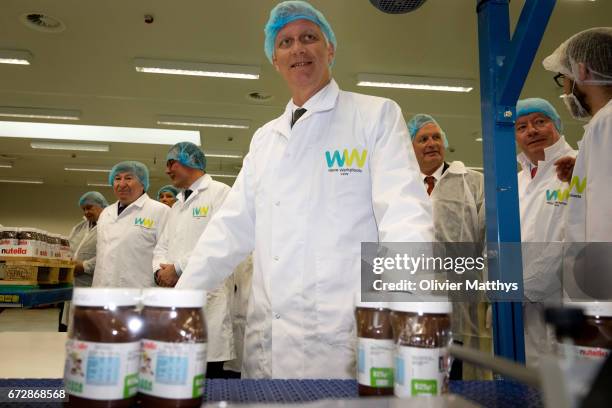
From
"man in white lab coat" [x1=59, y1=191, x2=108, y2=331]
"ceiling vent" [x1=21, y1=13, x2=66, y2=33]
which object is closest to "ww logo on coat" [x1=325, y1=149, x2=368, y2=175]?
"man in white lab coat" [x1=59, y1=191, x2=108, y2=331]

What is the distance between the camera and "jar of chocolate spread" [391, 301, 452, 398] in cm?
67

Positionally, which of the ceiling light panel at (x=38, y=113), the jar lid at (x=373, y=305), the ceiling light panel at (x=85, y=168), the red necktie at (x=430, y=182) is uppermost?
the ceiling light panel at (x=38, y=113)

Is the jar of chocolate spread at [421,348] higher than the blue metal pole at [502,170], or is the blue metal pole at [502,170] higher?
the blue metal pole at [502,170]

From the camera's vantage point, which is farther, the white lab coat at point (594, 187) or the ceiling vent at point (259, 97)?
the ceiling vent at point (259, 97)

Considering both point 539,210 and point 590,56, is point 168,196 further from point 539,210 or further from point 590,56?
point 590,56

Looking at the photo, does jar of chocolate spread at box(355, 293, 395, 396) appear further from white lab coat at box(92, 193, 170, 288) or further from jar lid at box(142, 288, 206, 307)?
white lab coat at box(92, 193, 170, 288)

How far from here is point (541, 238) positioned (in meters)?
2.37

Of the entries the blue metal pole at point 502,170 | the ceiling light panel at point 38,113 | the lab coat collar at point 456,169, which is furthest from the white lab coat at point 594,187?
the ceiling light panel at point 38,113

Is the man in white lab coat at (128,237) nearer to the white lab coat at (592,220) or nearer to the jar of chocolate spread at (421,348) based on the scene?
the white lab coat at (592,220)

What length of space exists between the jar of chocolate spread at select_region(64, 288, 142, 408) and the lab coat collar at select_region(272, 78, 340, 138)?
103 centimetres

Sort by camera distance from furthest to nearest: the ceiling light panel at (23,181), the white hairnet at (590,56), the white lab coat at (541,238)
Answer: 1. the ceiling light panel at (23,181)
2. the white lab coat at (541,238)
3. the white hairnet at (590,56)

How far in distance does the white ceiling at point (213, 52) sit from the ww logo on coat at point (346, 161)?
335 cm

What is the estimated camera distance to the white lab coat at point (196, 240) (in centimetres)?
300

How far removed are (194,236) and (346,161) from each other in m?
2.11
